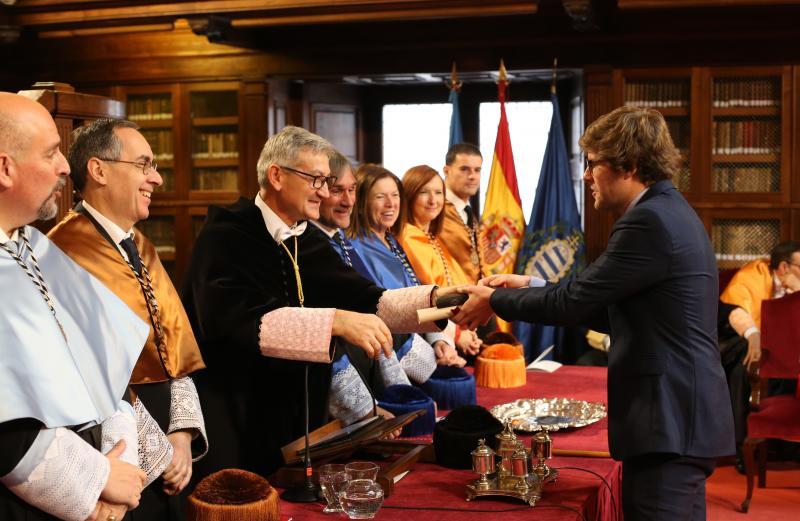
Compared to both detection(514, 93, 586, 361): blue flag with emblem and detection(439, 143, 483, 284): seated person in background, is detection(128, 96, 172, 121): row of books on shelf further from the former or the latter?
detection(514, 93, 586, 361): blue flag with emblem

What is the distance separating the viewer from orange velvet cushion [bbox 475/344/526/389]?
155 inches

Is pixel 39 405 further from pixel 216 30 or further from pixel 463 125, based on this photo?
pixel 463 125

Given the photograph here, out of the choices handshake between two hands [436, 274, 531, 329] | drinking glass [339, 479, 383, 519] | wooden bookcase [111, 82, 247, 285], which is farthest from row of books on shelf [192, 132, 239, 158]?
drinking glass [339, 479, 383, 519]

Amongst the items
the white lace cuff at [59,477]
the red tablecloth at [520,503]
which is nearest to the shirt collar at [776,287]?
the red tablecloth at [520,503]

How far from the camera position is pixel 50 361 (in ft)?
5.67

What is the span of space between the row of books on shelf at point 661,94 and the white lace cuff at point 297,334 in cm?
481

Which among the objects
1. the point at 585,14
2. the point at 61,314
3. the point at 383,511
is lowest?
the point at 383,511

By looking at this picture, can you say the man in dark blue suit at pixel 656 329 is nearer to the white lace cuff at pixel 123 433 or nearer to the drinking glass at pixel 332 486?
the drinking glass at pixel 332 486

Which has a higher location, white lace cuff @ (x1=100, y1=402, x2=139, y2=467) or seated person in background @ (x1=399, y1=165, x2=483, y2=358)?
seated person in background @ (x1=399, y1=165, x2=483, y2=358)

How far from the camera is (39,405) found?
66.9 inches

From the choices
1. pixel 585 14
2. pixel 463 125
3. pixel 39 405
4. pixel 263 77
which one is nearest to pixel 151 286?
pixel 39 405

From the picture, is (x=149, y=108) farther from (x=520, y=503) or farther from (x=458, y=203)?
(x=520, y=503)

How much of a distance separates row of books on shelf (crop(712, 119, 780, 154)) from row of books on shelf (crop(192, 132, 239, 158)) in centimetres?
359

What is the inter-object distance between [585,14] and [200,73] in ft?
10.2
